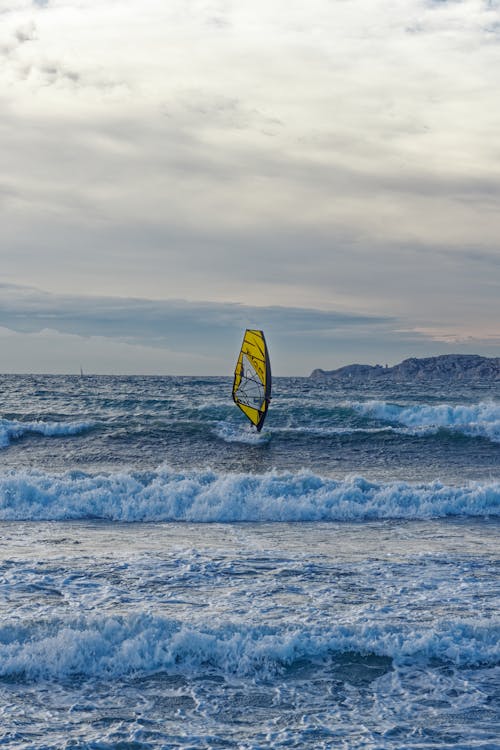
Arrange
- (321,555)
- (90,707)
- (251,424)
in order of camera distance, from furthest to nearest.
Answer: (251,424) < (321,555) < (90,707)

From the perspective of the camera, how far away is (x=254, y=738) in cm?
439

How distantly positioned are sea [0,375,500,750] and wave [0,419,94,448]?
8472mm

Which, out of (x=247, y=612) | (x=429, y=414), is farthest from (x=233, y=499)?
(x=429, y=414)

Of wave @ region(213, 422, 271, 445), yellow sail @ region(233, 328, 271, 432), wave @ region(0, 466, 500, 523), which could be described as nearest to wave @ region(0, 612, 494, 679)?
wave @ region(0, 466, 500, 523)

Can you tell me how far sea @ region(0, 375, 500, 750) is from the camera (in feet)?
15.2

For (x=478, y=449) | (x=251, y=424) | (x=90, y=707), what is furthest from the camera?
(x=251, y=424)

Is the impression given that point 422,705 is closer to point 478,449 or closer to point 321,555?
point 321,555

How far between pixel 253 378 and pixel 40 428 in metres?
7.57

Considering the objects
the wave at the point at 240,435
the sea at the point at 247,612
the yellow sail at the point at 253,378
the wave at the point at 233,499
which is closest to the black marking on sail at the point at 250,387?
the yellow sail at the point at 253,378

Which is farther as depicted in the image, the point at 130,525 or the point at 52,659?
the point at 130,525

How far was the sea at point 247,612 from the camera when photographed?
183 inches

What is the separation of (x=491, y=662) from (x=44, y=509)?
8693 mm

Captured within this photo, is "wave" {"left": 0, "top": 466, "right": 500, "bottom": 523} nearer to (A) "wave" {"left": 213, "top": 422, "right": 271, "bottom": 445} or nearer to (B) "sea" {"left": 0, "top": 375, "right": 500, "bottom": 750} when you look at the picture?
(B) "sea" {"left": 0, "top": 375, "right": 500, "bottom": 750}

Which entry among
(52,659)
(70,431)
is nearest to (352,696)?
(52,659)
